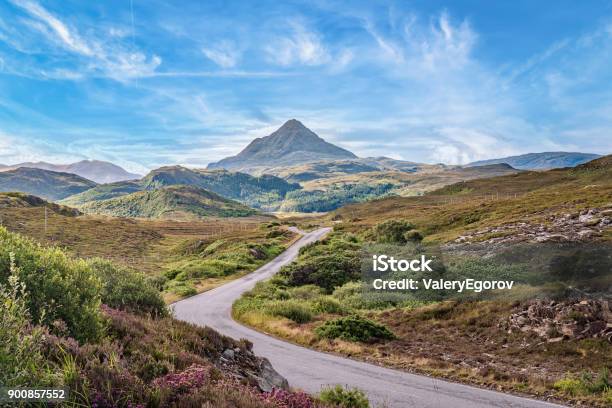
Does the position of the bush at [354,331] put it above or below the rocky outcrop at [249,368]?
below

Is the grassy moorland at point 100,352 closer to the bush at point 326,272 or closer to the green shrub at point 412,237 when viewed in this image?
the bush at point 326,272

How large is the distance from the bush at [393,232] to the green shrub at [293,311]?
27470 mm

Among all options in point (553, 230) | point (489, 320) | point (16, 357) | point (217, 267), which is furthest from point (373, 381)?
point (217, 267)

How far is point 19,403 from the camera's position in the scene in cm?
482

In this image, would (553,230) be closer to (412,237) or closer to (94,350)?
(412,237)

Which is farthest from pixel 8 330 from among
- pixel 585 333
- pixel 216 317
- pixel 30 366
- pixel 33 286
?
pixel 216 317

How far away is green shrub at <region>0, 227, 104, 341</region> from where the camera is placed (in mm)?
8617

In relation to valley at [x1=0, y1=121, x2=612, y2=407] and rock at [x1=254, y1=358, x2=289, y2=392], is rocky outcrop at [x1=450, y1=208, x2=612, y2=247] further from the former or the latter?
rock at [x1=254, y1=358, x2=289, y2=392]

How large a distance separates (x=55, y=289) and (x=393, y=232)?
5269cm

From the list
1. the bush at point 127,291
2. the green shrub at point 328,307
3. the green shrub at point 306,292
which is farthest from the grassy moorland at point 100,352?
the green shrub at point 306,292

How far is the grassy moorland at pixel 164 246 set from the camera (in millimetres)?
56966

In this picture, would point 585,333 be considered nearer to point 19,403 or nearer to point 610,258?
point 610,258

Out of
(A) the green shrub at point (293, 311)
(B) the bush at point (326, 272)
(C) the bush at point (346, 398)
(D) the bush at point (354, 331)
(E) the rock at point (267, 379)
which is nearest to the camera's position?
(E) the rock at point (267, 379)

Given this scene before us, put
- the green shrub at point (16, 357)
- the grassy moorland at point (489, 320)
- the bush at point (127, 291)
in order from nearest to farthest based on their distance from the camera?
the green shrub at point (16, 357) → the bush at point (127, 291) → the grassy moorland at point (489, 320)
